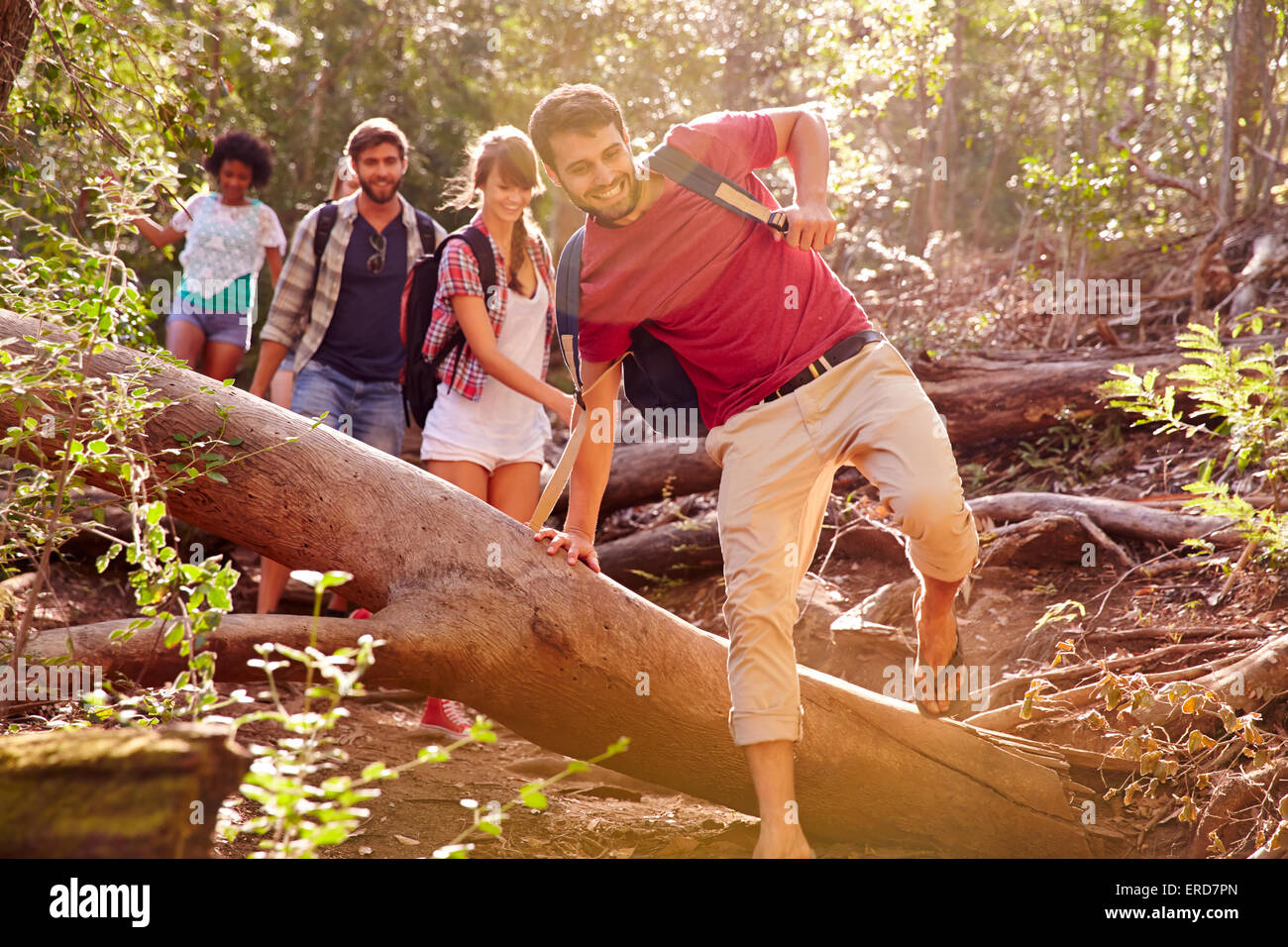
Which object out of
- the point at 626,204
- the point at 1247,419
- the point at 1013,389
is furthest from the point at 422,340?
the point at 1013,389

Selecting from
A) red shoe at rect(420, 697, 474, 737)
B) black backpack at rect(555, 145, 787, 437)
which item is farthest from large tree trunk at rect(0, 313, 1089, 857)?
red shoe at rect(420, 697, 474, 737)

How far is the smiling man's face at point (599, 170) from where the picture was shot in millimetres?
3068

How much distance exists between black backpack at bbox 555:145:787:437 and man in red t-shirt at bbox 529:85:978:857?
0.04 meters

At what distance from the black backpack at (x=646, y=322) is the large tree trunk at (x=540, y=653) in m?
0.58

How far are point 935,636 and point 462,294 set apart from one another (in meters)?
2.28

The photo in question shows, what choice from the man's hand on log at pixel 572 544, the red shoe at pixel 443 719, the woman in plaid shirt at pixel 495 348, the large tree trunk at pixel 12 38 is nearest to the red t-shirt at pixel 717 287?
the man's hand on log at pixel 572 544

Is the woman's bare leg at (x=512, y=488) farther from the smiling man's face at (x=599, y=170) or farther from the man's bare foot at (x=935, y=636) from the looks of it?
the man's bare foot at (x=935, y=636)

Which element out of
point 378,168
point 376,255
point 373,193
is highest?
point 378,168

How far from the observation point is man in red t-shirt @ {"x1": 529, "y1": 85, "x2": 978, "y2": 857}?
2945 millimetres

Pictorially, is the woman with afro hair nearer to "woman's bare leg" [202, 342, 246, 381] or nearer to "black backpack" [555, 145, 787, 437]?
"woman's bare leg" [202, 342, 246, 381]

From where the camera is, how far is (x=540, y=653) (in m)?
3.22

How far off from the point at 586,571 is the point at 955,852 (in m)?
1.52

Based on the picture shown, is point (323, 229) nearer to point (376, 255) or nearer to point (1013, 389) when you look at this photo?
point (376, 255)
